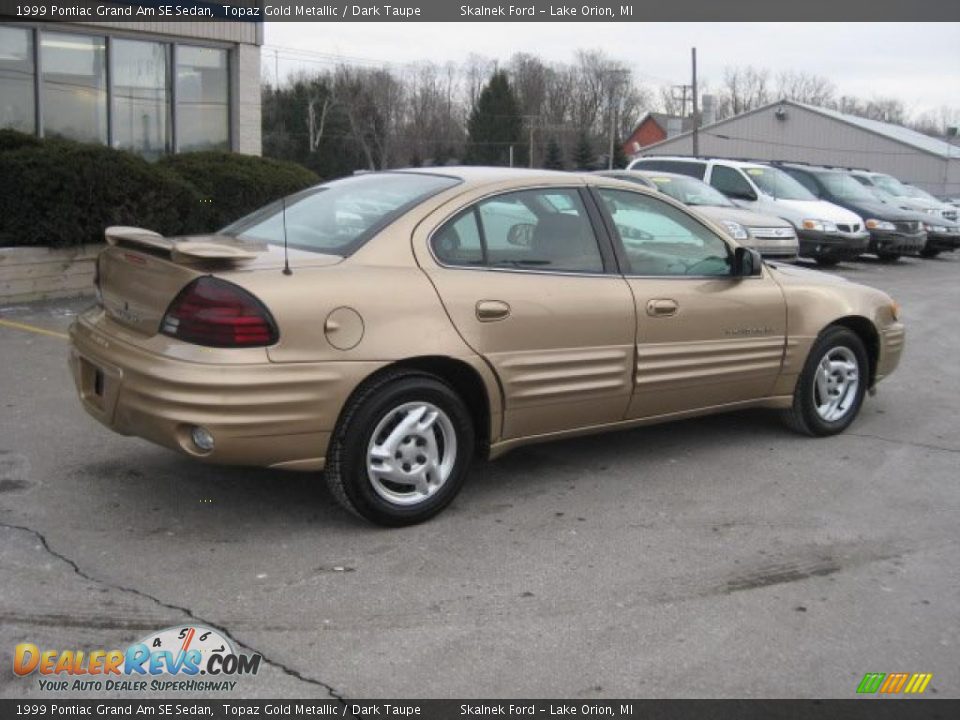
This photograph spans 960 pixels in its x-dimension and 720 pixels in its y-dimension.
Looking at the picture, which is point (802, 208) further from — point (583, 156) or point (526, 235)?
point (583, 156)

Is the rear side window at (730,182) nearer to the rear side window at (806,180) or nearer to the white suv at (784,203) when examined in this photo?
the white suv at (784,203)

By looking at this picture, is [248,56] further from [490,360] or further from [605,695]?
[605,695]

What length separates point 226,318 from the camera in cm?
416

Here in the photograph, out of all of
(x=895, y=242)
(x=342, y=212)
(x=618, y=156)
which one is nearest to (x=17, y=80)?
(x=342, y=212)

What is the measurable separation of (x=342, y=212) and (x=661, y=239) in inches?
→ 70.1

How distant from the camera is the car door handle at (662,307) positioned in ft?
17.7

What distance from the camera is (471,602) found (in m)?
3.94

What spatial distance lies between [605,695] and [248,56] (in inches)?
556

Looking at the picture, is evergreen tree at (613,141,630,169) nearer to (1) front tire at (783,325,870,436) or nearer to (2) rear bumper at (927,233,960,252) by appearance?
(2) rear bumper at (927,233,960,252)

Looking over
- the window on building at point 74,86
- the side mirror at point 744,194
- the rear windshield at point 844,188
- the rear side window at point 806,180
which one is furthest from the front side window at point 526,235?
the rear windshield at point 844,188

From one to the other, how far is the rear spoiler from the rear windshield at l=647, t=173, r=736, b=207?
10634mm

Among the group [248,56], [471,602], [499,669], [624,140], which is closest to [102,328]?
[471,602]

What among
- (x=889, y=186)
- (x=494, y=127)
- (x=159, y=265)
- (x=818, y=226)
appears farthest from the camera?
(x=494, y=127)
